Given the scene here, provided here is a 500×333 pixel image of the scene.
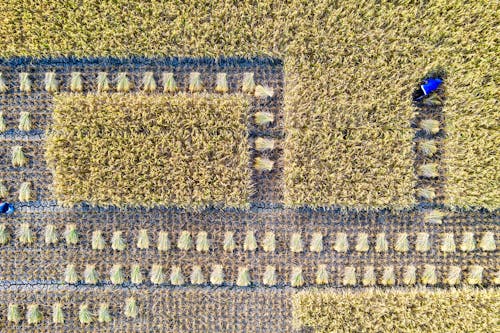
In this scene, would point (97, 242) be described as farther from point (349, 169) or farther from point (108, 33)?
point (349, 169)

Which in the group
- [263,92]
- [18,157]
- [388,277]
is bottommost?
[388,277]

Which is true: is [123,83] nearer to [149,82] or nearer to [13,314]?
[149,82]

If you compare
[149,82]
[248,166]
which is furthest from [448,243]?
[149,82]

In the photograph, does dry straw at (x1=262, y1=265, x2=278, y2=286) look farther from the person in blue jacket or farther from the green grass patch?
the person in blue jacket

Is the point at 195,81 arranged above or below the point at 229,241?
above

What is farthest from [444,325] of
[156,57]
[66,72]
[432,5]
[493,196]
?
[66,72]

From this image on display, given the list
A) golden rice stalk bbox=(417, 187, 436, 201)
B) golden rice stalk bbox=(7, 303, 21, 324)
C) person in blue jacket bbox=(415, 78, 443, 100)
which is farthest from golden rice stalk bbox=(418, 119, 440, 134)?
golden rice stalk bbox=(7, 303, 21, 324)

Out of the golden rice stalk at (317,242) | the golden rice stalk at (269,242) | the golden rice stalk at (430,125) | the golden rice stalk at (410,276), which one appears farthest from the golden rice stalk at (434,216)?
the golden rice stalk at (269,242)
